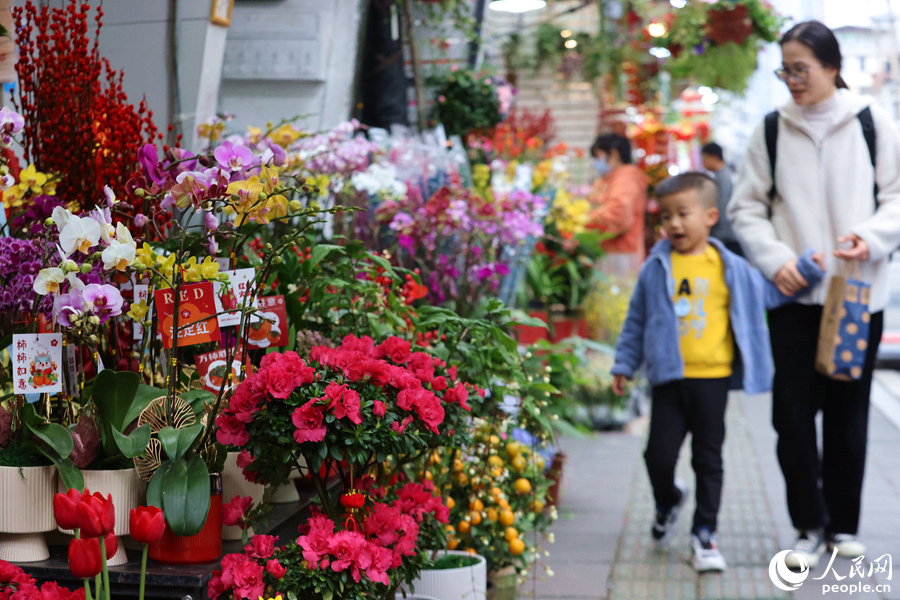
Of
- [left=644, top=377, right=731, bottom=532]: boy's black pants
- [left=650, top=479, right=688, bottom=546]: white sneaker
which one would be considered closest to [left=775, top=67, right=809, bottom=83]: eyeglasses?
[left=644, top=377, right=731, bottom=532]: boy's black pants

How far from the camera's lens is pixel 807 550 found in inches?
123

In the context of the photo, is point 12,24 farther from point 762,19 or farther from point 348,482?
point 762,19

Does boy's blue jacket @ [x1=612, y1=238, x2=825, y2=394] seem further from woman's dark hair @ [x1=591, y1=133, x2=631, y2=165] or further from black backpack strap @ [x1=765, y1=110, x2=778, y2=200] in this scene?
woman's dark hair @ [x1=591, y1=133, x2=631, y2=165]

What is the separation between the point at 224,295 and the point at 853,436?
7.48ft

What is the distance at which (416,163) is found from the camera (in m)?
3.93

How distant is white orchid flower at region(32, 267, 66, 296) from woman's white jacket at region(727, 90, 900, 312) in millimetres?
2346

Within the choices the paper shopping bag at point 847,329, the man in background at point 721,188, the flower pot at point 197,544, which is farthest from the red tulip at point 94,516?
the man in background at point 721,188

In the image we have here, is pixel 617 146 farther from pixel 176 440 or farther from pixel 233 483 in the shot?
pixel 176 440

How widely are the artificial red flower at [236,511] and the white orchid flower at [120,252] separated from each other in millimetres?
552

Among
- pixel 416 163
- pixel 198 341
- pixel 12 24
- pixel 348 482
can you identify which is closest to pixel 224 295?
pixel 198 341

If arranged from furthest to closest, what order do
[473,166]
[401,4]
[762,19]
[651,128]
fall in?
1. [651,128]
2. [762,19]
3. [473,166]
4. [401,4]

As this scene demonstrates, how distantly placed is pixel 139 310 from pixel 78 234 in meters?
0.27

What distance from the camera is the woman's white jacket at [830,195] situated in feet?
10.0

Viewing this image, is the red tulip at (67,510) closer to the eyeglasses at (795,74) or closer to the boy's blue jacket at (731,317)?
the boy's blue jacket at (731,317)
